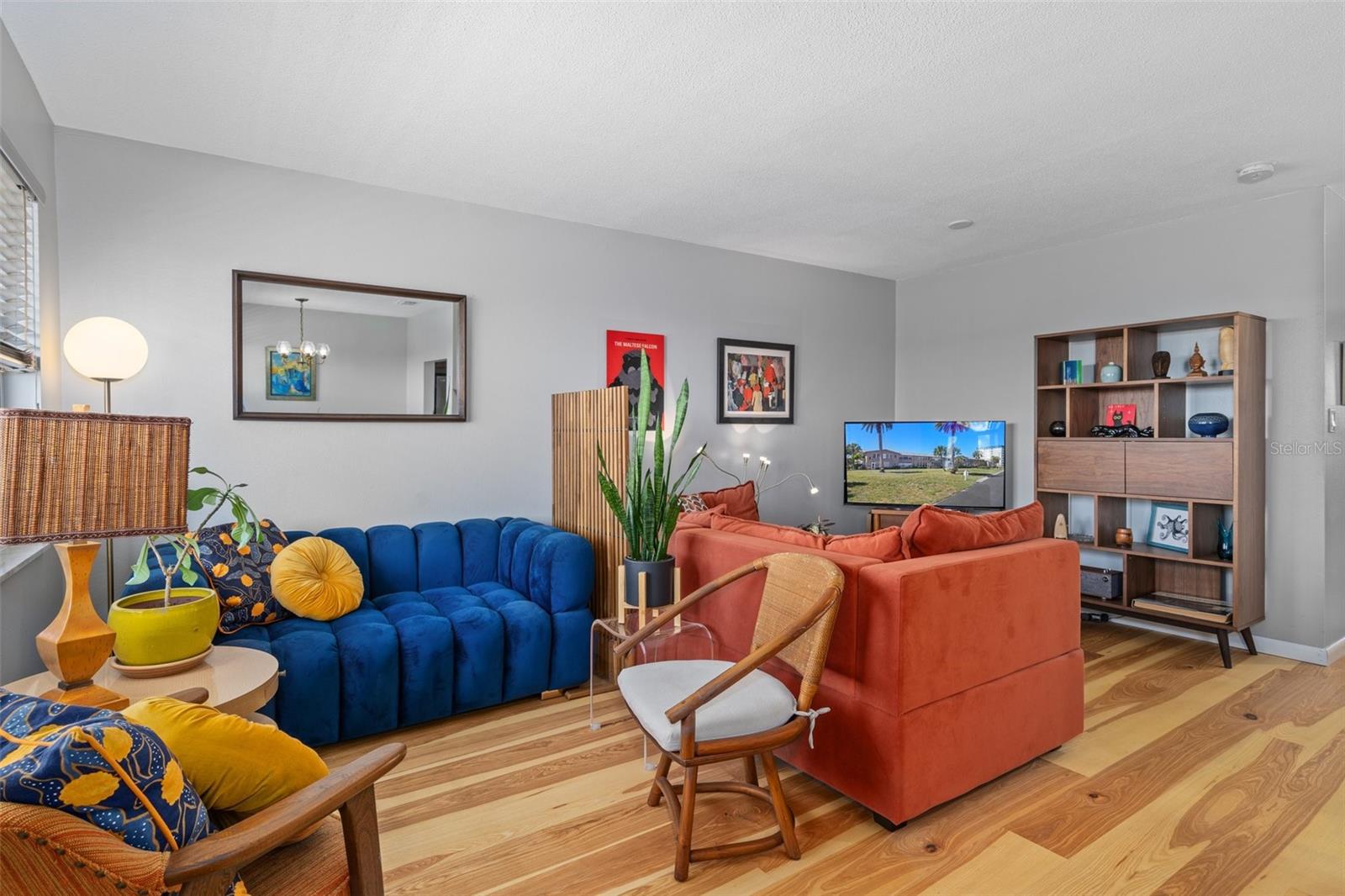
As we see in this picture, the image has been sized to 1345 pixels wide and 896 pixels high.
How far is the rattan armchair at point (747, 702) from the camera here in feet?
6.52

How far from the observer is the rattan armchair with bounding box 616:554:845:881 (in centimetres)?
199

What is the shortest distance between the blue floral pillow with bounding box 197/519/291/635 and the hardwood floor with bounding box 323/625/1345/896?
64cm

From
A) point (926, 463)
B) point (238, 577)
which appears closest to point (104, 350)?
point (238, 577)

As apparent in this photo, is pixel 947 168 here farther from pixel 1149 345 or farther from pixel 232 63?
pixel 232 63

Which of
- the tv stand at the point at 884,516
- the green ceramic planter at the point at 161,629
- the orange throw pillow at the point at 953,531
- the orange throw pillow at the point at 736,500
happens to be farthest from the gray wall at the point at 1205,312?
the green ceramic planter at the point at 161,629

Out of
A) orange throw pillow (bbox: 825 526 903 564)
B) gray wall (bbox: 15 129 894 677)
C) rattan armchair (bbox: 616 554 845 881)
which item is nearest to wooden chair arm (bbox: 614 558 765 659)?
rattan armchair (bbox: 616 554 845 881)

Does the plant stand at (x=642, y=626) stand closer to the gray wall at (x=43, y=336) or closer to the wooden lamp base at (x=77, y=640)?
the wooden lamp base at (x=77, y=640)

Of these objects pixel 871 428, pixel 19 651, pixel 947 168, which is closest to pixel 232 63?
pixel 19 651

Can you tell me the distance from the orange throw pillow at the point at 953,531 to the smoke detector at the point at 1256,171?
2369 mm

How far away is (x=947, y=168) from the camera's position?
3.46m

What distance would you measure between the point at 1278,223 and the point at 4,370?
6.06 metres

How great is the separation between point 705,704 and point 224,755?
1.22m

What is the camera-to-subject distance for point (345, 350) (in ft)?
12.0

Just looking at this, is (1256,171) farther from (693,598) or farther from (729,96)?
(693,598)
